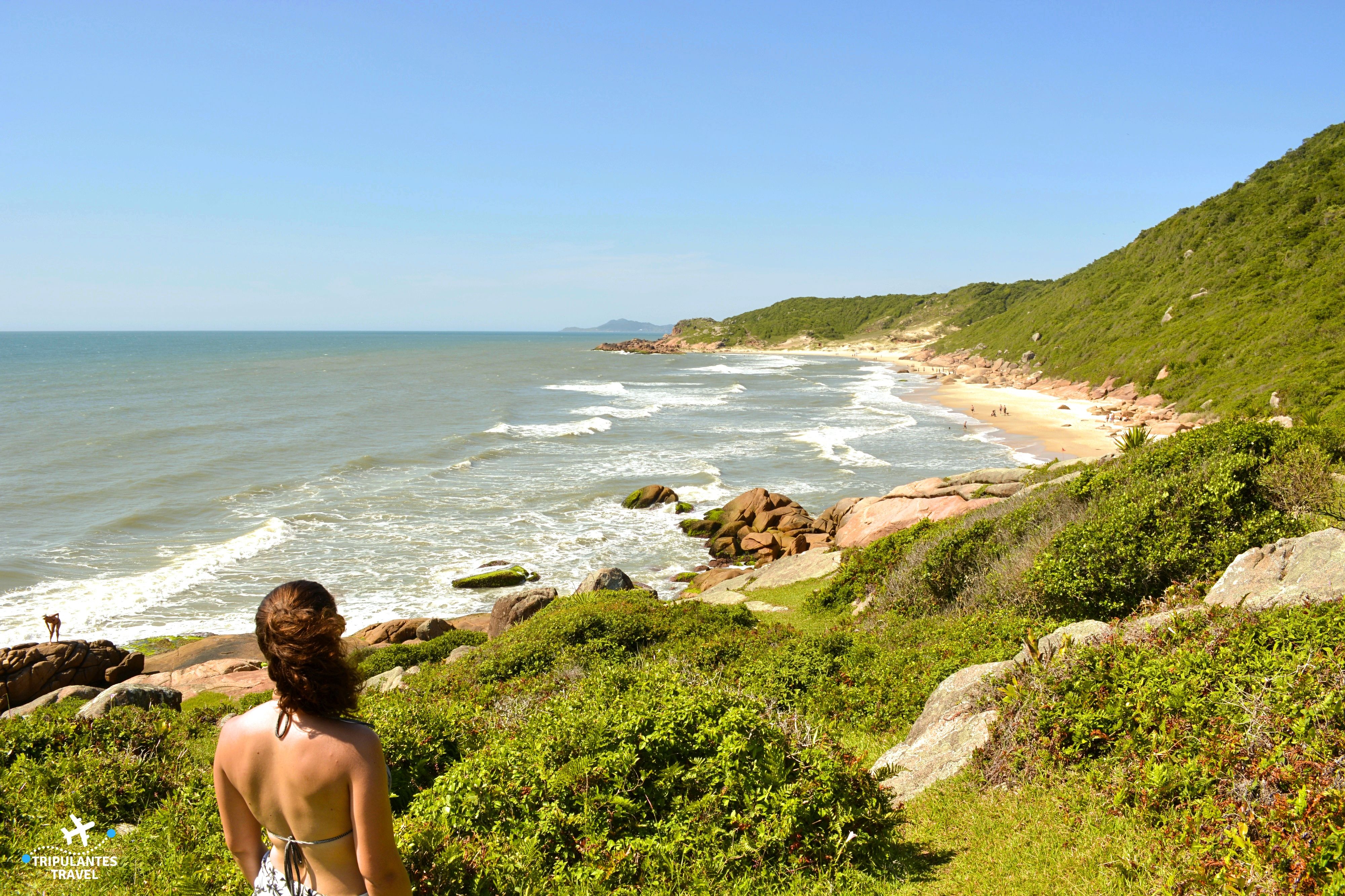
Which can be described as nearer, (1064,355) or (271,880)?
(271,880)

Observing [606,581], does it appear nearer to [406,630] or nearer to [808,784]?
[406,630]

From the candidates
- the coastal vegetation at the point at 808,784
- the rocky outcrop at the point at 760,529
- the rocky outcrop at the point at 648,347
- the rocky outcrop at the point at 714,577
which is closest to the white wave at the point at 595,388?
the rocky outcrop at the point at 760,529

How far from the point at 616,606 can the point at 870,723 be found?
603 cm

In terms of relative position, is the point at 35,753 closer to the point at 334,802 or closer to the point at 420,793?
the point at 420,793

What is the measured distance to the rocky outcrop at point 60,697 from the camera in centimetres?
1230

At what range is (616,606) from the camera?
44.5 feet

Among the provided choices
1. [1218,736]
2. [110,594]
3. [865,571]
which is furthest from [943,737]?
[110,594]

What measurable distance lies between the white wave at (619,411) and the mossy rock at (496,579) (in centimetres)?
3272

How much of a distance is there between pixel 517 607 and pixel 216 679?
21.5ft

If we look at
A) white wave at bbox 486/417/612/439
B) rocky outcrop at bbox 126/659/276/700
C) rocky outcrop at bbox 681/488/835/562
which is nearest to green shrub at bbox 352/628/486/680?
rocky outcrop at bbox 126/659/276/700

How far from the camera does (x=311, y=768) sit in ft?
9.41

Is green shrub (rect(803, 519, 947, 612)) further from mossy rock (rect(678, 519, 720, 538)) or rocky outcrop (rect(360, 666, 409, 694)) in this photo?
mossy rock (rect(678, 519, 720, 538))

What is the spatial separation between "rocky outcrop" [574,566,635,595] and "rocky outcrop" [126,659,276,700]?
7117 mm

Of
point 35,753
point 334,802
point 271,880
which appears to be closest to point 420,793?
point 271,880
